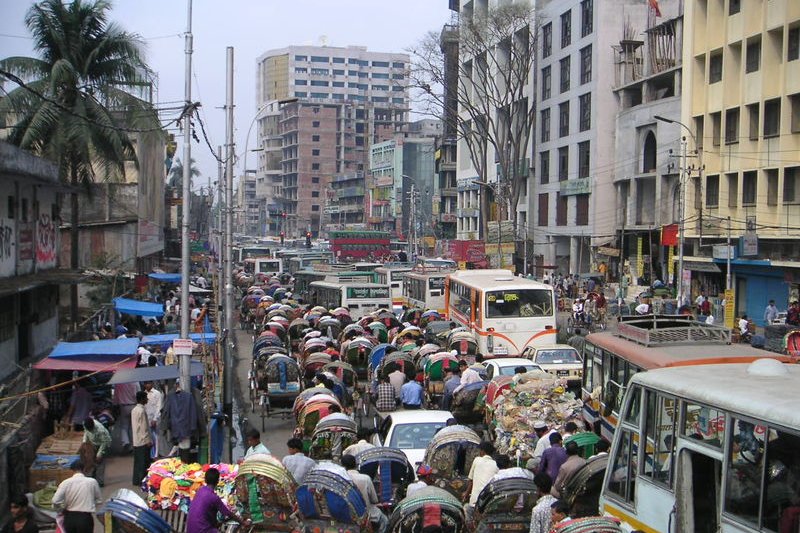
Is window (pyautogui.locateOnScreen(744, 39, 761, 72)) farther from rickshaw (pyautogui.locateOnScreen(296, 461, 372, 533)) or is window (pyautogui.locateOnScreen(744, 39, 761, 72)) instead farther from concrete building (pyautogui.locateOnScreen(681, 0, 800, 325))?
rickshaw (pyautogui.locateOnScreen(296, 461, 372, 533))

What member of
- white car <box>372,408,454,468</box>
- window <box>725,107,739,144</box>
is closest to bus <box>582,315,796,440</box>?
white car <box>372,408,454,468</box>

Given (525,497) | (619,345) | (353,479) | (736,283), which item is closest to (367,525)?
(353,479)

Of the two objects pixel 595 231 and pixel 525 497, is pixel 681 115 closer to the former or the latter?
pixel 595 231

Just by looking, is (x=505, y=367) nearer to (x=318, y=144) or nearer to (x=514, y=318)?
(x=514, y=318)

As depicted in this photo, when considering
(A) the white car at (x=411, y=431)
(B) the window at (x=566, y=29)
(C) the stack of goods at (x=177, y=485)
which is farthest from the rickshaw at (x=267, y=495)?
(B) the window at (x=566, y=29)

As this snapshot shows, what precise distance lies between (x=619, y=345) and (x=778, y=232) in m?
26.9

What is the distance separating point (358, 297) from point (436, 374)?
20558 millimetres

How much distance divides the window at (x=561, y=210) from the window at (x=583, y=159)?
303 cm

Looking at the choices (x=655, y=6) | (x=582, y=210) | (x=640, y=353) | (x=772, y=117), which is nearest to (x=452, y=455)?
(x=640, y=353)

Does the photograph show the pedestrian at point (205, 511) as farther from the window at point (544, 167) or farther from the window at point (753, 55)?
the window at point (544, 167)

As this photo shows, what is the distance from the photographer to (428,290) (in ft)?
139

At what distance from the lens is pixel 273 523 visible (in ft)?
34.7

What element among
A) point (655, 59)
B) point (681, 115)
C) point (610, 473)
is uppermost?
point (655, 59)

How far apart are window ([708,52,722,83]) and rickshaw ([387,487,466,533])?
38.1 meters
